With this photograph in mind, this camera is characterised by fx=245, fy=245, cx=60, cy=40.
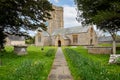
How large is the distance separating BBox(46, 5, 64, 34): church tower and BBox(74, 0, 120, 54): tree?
6301 cm

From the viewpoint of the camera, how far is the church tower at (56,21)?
322 ft

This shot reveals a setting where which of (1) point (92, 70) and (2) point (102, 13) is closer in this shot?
(1) point (92, 70)

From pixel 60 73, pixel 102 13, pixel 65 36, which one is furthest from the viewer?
pixel 65 36

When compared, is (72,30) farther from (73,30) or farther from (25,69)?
(25,69)

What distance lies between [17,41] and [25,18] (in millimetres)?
88973

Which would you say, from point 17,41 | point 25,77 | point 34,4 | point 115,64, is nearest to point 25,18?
point 34,4

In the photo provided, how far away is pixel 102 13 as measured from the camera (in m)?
24.7

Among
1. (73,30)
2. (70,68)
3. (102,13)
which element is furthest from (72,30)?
(70,68)

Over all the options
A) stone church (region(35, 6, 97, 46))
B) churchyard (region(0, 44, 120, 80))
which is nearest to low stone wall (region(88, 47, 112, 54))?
churchyard (region(0, 44, 120, 80))

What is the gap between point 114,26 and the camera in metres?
30.5

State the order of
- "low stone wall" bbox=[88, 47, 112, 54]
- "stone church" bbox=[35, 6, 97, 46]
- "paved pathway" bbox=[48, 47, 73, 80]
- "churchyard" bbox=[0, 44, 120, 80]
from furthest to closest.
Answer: "stone church" bbox=[35, 6, 97, 46] → "low stone wall" bbox=[88, 47, 112, 54] → "paved pathway" bbox=[48, 47, 73, 80] → "churchyard" bbox=[0, 44, 120, 80]

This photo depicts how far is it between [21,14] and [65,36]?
58.0 metres

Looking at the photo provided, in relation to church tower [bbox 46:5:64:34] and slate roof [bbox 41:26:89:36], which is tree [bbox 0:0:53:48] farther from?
church tower [bbox 46:5:64:34]

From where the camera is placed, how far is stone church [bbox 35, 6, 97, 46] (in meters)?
78.2
